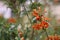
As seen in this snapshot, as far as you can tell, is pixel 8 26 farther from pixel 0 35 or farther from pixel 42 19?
pixel 42 19

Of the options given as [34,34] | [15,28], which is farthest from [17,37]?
[34,34]

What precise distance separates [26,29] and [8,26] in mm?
113

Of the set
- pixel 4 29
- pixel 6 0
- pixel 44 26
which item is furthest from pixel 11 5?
pixel 44 26

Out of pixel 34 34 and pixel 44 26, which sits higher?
pixel 44 26

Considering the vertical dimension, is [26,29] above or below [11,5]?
below

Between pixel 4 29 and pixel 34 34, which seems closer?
pixel 4 29

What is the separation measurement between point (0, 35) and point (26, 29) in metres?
0.15

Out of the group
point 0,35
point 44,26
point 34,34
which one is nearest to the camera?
point 44,26

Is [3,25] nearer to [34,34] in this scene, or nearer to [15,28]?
[15,28]

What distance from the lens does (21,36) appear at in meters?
1.10

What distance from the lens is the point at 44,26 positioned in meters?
0.98

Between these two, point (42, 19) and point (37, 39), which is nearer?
point (42, 19)

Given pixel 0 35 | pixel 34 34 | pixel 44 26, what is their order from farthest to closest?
pixel 34 34, pixel 0 35, pixel 44 26

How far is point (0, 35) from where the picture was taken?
3.55 ft
